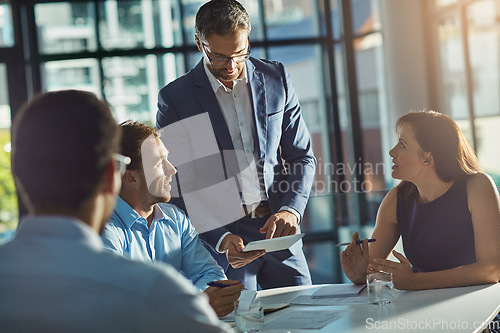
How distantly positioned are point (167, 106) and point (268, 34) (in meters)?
3.82

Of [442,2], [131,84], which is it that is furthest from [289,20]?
[131,84]

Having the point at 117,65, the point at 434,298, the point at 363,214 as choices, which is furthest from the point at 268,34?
the point at 434,298

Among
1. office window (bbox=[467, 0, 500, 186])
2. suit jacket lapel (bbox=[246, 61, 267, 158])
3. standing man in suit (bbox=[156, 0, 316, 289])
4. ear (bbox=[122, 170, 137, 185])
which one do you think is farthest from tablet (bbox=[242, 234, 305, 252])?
office window (bbox=[467, 0, 500, 186])

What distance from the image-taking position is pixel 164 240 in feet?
7.70

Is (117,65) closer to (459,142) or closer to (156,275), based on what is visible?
(459,142)

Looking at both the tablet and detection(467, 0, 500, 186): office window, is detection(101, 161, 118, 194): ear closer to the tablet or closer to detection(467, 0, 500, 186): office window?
the tablet

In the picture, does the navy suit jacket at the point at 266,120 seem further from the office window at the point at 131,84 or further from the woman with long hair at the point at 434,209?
the office window at the point at 131,84

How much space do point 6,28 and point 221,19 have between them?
443 cm

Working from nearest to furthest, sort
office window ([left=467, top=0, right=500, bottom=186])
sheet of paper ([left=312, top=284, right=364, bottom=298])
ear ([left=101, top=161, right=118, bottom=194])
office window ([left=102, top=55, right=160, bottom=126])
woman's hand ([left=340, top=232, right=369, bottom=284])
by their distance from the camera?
ear ([left=101, top=161, right=118, bottom=194]) → sheet of paper ([left=312, top=284, right=364, bottom=298]) → woman's hand ([left=340, top=232, right=369, bottom=284]) → office window ([left=467, top=0, right=500, bottom=186]) → office window ([left=102, top=55, right=160, bottom=126])

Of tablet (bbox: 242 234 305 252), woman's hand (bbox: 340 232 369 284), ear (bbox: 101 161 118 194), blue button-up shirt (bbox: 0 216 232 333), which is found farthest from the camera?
woman's hand (bbox: 340 232 369 284)

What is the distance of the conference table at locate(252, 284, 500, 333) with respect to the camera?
1.68 meters

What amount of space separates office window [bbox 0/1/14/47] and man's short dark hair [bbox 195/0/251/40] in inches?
167

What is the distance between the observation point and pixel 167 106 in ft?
8.86

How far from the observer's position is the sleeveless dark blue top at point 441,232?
2.46m
